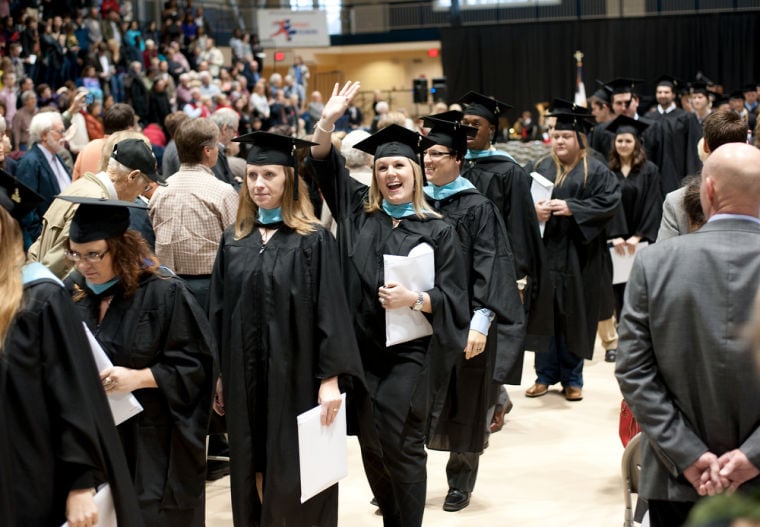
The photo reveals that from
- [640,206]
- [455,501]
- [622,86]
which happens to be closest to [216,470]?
[455,501]

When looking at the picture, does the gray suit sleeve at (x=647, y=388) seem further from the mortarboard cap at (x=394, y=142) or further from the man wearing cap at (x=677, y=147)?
the man wearing cap at (x=677, y=147)

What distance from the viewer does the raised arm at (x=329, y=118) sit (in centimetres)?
438

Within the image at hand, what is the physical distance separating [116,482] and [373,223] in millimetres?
2001

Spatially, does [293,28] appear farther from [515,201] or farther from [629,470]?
[629,470]

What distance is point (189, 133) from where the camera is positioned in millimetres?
5559

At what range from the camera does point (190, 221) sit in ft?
17.6

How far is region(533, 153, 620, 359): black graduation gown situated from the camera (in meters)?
7.27

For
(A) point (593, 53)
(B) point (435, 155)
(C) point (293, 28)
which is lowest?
(B) point (435, 155)

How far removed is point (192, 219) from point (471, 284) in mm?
1548

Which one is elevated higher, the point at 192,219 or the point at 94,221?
the point at 94,221

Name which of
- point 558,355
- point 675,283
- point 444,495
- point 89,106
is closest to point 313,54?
point 89,106

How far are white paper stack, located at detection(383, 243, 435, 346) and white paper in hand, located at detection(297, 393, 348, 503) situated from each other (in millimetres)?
530

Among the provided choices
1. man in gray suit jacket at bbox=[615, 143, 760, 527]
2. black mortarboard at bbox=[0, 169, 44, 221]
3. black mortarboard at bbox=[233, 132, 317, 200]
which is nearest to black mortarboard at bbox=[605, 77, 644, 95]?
black mortarboard at bbox=[233, 132, 317, 200]

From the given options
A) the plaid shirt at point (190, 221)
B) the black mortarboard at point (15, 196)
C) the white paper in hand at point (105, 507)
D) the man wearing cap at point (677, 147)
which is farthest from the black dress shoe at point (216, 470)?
the man wearing cap at point (677, 147)
